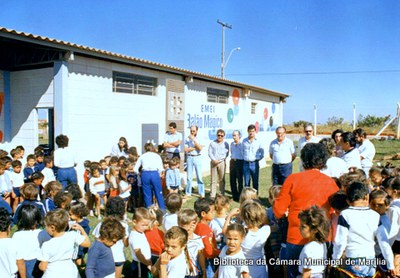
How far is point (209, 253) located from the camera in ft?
10.5

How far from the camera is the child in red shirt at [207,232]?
3217mm

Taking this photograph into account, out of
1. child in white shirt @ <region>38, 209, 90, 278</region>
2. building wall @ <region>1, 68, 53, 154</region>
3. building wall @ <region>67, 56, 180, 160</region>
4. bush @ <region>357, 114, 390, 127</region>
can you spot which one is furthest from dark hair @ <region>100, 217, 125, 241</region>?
bush @ <region>357, 114, 390, 127</region>

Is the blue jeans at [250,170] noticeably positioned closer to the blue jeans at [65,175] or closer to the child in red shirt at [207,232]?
the blue jeans at [65,175]

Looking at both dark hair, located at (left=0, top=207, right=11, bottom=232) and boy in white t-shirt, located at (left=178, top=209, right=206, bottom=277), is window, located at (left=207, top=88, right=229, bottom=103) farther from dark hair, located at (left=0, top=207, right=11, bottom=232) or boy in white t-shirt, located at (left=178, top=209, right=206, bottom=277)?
dark hair, located at (left=0, top=207, right=11, bottom=232)

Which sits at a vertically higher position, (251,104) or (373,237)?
(251,104)

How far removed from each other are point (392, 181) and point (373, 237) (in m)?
0.92

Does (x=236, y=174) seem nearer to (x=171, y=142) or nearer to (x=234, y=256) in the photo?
(x=171, y=142)

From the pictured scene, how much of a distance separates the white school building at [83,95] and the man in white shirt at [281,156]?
397cm

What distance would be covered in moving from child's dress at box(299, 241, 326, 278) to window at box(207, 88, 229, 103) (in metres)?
10.1

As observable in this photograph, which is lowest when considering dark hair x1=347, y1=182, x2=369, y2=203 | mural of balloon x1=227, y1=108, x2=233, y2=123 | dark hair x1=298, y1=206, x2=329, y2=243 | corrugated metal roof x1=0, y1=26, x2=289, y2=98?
dark hair x1=298, y1=206, x2=329, y2=243

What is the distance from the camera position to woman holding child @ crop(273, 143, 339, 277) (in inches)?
114

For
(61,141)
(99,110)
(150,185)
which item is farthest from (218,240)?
(99,110)

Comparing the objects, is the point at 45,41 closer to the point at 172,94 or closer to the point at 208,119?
the point at 172,94

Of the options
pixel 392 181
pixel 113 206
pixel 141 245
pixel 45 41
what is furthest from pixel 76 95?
pixel 392 181
